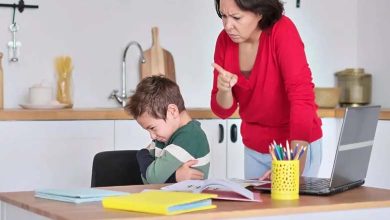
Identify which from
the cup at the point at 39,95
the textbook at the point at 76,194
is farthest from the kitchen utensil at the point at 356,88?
the textbook at the point at 76,194

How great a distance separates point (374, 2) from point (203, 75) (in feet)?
3.68

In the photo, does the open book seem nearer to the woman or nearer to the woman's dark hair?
the woman

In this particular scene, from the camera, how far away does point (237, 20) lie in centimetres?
247

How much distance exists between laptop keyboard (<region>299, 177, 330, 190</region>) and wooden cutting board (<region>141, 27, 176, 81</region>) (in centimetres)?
215

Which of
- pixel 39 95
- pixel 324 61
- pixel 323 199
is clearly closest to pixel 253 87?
pixel 323 199

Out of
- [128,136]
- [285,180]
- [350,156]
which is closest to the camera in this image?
[285,180]

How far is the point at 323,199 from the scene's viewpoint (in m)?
1.93

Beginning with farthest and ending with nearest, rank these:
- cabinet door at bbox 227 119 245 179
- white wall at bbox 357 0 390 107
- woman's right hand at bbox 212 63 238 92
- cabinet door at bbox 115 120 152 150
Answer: white wall at bbox 357 0 390 107
cabinet door at bbox 227 119 245 179
cabinet door at bbox 115 120 152 150
woman's right hand at bbox 212 63 238 92

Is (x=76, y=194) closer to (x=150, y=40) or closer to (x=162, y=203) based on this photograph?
(x=162, y=203)

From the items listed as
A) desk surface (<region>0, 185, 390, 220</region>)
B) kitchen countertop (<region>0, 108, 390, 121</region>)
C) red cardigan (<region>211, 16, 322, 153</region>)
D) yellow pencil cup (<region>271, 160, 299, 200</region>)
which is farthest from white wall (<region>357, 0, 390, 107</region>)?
yellow pencil cup (<region>271, 160, 299, 200</region>)

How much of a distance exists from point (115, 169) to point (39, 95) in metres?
1.47

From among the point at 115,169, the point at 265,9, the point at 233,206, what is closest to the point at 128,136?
the point at 115,169

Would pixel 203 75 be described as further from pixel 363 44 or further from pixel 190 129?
pixel 190 129

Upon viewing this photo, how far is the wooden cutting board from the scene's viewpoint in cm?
428
